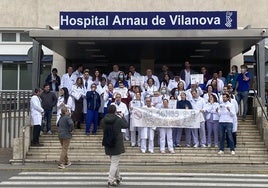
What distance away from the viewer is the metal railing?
69.9 feet

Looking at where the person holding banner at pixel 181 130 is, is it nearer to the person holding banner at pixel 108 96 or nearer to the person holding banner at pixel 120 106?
the person holding banner at pixel 120 106

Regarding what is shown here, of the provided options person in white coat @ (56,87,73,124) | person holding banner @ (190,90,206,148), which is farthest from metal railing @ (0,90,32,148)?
person holding banner @ (190,90,206,148)

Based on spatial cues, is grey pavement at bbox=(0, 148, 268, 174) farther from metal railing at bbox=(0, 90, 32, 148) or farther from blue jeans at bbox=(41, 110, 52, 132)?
metal railing at bbox=(0, 90, 32, 148)

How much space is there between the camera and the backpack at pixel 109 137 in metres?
13.5

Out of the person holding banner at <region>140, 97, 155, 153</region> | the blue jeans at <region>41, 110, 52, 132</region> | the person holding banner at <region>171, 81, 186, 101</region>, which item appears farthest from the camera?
the blue jeans at <region>41, 110, 52, 132</region>

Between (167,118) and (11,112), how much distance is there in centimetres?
669

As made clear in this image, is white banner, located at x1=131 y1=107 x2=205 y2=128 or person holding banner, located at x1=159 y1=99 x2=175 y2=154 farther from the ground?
white banner, located at x1=131 y1=107 x2=205 y2=128

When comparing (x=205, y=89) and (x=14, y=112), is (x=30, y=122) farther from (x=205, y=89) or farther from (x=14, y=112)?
(x=205, y=89)

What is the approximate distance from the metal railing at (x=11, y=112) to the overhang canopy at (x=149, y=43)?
7.36 feet

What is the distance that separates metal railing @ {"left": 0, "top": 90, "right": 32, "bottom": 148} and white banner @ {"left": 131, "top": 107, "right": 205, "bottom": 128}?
4.77m

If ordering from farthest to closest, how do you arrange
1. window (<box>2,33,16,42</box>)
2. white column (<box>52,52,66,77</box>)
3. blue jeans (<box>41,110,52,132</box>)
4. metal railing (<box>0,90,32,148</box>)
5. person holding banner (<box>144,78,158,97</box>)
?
window (<box>2,33,16,42</box>)
white column (<box>52,52,66,77</box>)
metal railing (<box>0,90,32,148</box>)
person holding banner (<box>144,78,158,97</box>)
blue jeans (<box>41,110,52,132</box>)

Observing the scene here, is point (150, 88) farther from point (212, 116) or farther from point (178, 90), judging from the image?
point (212, 116)

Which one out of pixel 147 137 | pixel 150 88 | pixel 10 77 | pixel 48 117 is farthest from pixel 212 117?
pixel 10 77

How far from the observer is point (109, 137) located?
1354 centimetres
